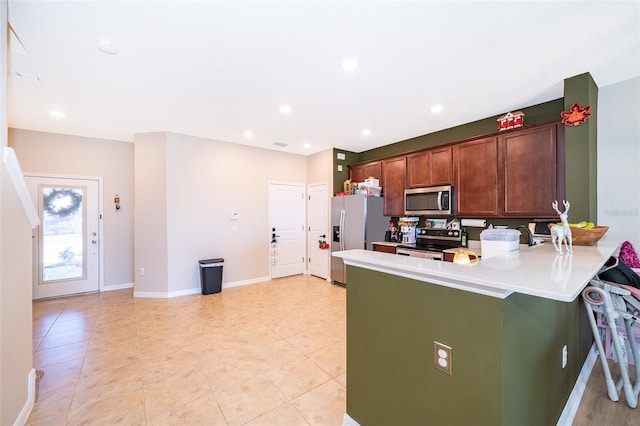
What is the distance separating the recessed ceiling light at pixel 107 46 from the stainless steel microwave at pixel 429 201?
414 centimetres

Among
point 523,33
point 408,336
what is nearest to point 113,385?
point 408,336

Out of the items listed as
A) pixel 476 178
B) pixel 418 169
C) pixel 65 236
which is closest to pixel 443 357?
pixel 476 178

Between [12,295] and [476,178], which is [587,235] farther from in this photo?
[12,295]

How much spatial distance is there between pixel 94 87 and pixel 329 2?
2.84 metres

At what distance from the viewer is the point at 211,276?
459 centimetres

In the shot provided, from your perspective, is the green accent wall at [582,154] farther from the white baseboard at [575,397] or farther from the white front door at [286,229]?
the white front door at [286,229]

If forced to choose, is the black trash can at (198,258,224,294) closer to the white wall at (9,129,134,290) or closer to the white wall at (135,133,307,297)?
the white wall at (135,133,307,297)

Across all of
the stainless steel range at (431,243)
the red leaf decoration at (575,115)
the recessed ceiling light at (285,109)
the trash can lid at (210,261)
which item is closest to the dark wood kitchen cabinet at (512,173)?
the red leaf decoration at (575,115)

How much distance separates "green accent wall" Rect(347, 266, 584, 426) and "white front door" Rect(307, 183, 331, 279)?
389cm

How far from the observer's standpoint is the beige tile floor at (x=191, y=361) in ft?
6.20

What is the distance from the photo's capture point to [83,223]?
4688 millimetres

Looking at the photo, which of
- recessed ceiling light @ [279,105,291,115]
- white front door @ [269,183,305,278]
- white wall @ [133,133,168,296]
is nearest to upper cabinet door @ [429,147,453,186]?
recessed ceiling light @ [279,105,291,115]

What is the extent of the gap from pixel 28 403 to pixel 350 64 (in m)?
3.68

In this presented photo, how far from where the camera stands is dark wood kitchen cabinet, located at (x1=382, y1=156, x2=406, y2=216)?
4.67m
